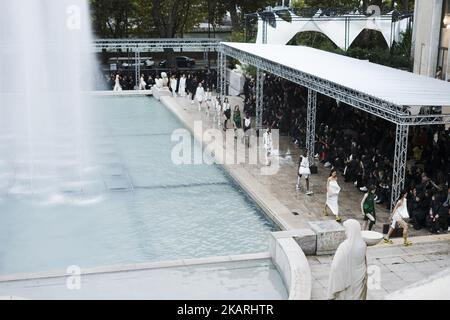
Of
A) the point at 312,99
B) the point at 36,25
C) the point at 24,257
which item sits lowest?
the point at 24,257

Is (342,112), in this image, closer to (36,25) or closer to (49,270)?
(36,25)

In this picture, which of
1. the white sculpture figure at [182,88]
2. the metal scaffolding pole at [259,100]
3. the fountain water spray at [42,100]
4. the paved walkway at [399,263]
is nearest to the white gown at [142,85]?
the white sculpture figure at [182,88]

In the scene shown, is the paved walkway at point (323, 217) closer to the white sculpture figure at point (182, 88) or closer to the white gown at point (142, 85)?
the white sculpture figure at point (182, 88)

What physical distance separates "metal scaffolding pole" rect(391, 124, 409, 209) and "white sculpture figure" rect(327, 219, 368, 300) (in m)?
6.83

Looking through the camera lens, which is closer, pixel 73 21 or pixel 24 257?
pixel 24 257

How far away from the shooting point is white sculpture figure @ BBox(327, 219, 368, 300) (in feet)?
24.0

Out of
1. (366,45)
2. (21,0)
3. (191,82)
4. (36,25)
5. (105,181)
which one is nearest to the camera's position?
(105,181)

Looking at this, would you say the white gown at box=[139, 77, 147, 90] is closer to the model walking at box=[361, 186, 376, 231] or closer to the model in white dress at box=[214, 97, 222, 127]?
the model in white dress at box=[214, 97, 222, 127]

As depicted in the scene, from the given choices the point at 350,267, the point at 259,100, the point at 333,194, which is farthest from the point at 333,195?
the point at 259,100

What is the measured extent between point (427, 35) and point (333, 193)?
572 inches

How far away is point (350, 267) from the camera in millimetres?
7406
